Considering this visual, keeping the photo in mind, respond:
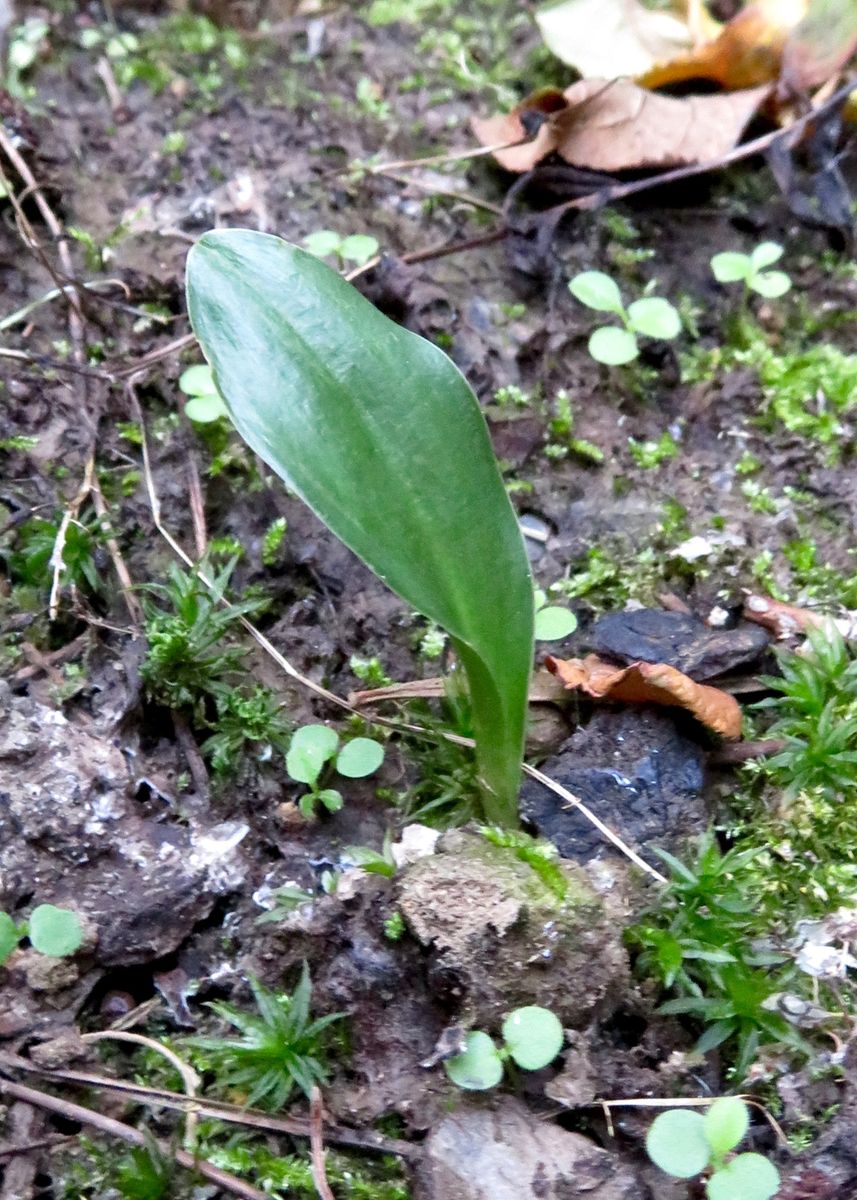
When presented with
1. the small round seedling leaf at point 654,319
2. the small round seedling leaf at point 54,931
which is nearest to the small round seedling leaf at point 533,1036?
the small round seedling leaf at point 54,931

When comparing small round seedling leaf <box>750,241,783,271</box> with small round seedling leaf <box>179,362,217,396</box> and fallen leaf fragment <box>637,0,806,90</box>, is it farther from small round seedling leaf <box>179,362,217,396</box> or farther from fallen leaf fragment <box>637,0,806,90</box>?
small round seedling leaf <box>179,362,217,396</box>

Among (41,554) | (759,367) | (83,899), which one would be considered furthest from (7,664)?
(759,367)

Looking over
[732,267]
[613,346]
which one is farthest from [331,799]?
[732,267]

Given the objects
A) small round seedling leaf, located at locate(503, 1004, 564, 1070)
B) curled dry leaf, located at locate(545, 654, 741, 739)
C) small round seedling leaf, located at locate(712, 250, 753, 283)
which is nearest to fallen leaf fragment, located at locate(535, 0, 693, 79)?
small round seedling leaf, located at locate(712, 250, 753, 283)

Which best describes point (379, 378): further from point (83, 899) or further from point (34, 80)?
point (34, 80)

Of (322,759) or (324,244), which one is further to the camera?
(324,244)

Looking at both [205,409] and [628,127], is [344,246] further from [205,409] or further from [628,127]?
[628,127]
